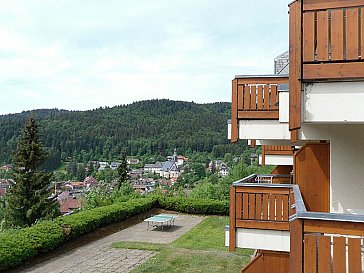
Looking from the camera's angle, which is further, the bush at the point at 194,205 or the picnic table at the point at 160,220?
the bush at the point at 194,205

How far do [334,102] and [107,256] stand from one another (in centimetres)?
1149

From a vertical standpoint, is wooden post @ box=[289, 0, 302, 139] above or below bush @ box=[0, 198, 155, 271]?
above

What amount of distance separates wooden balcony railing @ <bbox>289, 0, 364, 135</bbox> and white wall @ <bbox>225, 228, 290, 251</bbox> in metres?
3.29

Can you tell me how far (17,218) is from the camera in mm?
29734

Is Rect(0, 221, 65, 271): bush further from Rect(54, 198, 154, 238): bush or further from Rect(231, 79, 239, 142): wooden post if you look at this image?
Rect(231, 79, 239, 142): wooden post

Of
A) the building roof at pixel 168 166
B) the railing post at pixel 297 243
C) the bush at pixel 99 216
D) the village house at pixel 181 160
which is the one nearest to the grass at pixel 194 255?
the bush at pixel 99 216

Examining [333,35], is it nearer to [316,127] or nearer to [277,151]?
[316,127]

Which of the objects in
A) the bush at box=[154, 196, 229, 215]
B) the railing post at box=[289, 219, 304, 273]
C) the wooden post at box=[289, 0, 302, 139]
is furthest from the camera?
the bush at box=[154, 196, 229, 215]

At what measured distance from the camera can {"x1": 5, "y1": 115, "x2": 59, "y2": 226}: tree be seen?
2819 centimetres

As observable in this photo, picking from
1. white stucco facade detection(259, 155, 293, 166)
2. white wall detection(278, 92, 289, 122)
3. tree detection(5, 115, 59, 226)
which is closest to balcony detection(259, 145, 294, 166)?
white stucco facade detection(259, 155, 293, 166)

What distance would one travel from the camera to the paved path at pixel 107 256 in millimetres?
11741

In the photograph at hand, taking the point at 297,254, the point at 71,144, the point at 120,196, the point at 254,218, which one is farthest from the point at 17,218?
the point at 71,144

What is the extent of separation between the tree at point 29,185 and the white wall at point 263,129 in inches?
978

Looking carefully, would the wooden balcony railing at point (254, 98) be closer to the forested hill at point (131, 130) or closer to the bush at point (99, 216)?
the bush at point (99, 216)
